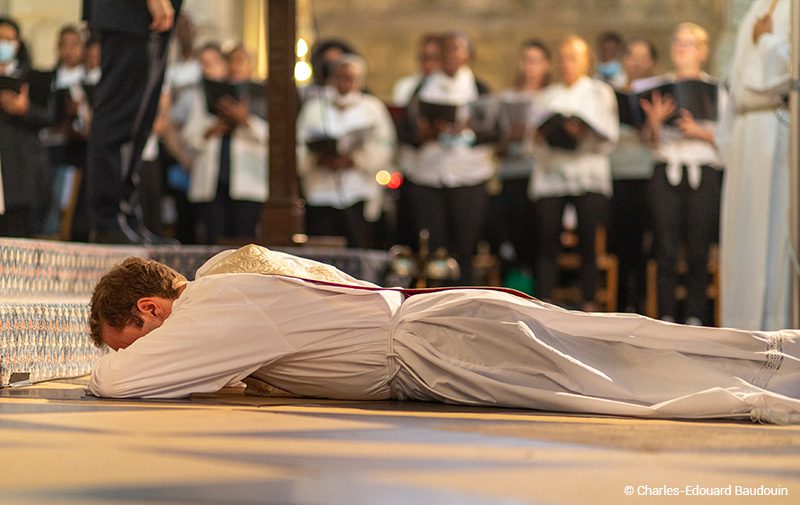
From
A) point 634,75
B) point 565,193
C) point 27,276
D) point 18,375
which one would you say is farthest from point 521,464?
point 634,75

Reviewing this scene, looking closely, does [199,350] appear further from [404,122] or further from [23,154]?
[404,122]

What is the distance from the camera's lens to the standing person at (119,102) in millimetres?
6047

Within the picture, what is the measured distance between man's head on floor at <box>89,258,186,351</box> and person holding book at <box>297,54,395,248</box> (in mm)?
5970

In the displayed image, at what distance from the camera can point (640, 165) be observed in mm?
10203

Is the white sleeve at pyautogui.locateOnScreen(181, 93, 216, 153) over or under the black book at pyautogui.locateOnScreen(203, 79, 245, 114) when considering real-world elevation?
under

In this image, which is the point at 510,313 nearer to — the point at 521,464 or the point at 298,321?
the point at 298,321

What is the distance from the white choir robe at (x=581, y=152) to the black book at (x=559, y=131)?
3 cm

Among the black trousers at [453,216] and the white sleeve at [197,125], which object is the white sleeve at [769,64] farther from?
the white sleeve at [197,125]

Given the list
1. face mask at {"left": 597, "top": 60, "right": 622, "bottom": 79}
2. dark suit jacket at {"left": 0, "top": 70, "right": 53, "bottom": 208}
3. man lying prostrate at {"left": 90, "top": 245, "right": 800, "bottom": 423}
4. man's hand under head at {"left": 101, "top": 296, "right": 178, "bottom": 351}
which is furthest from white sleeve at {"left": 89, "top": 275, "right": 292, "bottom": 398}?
face mask at {"left": 597, "top": 60, "right": 622, "bottom": 79}

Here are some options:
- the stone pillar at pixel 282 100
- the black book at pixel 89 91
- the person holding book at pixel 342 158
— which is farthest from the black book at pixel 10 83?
the stone pillar at pixel 282 100

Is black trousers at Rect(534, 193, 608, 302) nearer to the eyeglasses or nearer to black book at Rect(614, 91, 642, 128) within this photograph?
black book at Rect(614, 91, 642, 128)

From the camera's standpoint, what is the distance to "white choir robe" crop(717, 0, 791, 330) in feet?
22.7

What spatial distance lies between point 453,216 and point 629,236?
5.00ft

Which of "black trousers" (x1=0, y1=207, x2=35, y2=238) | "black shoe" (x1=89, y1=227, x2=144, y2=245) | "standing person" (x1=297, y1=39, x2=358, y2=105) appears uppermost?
"standing person" (x1=297, y1=39, x2=358, y2=105)
